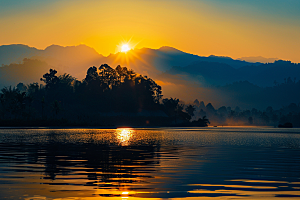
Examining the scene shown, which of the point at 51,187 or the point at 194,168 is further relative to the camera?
the point at 194,168

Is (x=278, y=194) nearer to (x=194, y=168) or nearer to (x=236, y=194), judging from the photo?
(x=236, y=194)

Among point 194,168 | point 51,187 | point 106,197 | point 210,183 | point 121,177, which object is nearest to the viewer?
point 106,197

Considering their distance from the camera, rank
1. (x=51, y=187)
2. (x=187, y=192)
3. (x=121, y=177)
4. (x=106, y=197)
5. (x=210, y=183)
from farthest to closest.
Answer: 1. (x=121, y=177)
2. (x=210, y=183)
3. (x=51, y=187)
4. (x=187, y=192)
5. (x=106, y=197)

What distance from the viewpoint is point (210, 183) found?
2389cm

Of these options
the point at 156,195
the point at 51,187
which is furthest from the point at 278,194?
the point at 51,187

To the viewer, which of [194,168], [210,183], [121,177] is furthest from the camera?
[194,168]

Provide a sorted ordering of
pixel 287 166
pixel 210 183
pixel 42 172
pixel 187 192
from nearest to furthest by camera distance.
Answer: pixel 187 192, pixel 210 183, pixel 42 172, pixel 287 166

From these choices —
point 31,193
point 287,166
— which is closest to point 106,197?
point 31,193

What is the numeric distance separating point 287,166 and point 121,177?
1684 cm

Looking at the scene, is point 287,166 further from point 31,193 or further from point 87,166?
point 31,193

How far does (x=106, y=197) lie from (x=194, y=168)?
1405 centimetres

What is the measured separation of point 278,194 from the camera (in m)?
20.2

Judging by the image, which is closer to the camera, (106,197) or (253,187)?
(106,197)

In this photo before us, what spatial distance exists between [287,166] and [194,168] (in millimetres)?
9305
